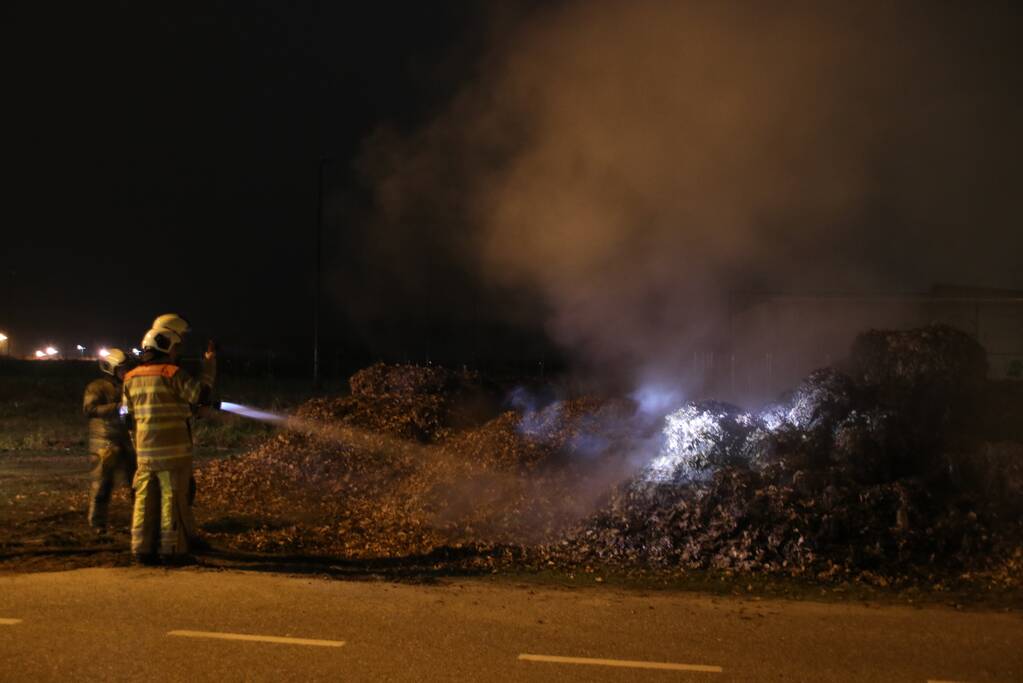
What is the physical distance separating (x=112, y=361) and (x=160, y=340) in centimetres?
196

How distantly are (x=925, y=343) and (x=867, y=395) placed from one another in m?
1.09

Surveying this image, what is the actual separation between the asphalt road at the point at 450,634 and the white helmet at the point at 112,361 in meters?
2.50

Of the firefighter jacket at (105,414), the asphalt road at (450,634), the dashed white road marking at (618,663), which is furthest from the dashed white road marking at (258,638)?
the firefighter jacket at (105,414)

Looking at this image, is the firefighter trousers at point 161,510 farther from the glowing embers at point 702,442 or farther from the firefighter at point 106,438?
the glowing embers at point 702,442

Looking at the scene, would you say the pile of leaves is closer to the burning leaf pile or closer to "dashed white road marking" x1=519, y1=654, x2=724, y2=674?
the burning leaf pile

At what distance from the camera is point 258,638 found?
529cm

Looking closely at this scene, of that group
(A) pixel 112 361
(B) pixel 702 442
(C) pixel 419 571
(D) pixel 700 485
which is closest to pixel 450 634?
(C) pixel 419 571

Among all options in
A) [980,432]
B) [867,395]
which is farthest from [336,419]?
[980,432]

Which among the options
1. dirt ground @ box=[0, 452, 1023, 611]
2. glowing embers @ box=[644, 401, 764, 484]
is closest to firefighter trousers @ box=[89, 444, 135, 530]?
dirt ground @ box=[0, 452, 1023, 611]

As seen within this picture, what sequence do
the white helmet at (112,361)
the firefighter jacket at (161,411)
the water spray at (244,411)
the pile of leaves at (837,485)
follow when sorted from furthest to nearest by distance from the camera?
the water spray at (244,411) → the white helmet at (112,361) → the pile of leaves at (837,485) → the firefighter jacket at (161,411)

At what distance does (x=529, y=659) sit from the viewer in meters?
5.03

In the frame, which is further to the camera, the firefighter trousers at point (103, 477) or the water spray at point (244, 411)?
the water spray at point (244, 411)

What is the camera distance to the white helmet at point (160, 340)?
7.16 meters

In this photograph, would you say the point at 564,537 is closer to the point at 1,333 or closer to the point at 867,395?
the point at 867,395
